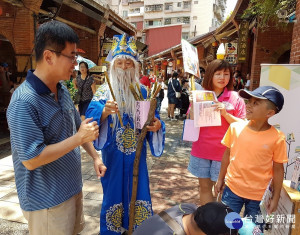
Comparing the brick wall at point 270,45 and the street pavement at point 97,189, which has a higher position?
the brick wall at point 270,45

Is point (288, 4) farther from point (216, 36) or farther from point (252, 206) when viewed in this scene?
point (216, 36)

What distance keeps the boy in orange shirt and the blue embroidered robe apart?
2.30ft

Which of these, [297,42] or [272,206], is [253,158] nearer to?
[272,206]

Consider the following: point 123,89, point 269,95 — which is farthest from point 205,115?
point 123,89

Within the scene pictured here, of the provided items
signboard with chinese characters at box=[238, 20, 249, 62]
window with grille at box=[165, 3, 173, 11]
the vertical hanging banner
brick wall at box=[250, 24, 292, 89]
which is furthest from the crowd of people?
window with grille at box=[165, 3, 173, 11]

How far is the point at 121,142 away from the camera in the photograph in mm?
2246

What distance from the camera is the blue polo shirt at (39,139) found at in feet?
4.19

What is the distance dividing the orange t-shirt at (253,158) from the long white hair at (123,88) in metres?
0.99

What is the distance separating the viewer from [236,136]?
2055 millimetres

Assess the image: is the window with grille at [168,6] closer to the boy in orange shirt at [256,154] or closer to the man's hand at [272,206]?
the boy in orange shirt at [256,154]

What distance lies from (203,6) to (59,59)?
1555 inches

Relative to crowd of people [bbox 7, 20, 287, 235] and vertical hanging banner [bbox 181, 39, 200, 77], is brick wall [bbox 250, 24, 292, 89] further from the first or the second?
crowd of people [bbox 7, 20, 287, 235]

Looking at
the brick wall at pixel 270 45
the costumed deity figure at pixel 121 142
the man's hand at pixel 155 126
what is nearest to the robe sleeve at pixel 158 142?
the costumed deity figure at pixel 121 142

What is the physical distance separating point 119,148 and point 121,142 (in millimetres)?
59
